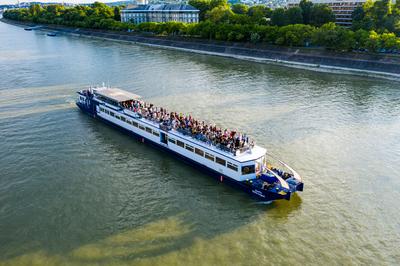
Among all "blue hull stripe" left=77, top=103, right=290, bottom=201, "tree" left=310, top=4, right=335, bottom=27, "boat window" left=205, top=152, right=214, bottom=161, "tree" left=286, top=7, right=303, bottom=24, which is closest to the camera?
"blue hull stripe" left=77, top=103, right=290, bottom=201

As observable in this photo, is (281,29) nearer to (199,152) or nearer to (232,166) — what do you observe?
(199,152)

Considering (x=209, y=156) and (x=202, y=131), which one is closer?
(x=209, y=156)

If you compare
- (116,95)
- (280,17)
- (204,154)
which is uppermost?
(280,17)

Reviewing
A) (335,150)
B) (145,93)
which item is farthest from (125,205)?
(145,93)

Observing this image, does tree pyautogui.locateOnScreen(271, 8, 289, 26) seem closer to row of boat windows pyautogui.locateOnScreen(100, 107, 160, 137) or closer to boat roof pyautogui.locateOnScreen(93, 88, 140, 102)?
boat roof pyautogui.locateOnScreen(93, 88, 140, 102)

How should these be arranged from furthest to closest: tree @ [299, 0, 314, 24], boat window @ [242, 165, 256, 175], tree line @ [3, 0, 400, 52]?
tree @ [299, 0, 314, 24]
tree line @ [3, 0, 400, 52]
boat window @ [242, 165, 256, 175]

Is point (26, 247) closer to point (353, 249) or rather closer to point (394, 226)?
point (353, 249)

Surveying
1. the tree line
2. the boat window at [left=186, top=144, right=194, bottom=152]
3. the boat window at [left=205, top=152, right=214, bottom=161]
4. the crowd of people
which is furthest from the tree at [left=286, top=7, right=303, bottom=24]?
the boat window at [left=205, top=152, right=214, bottom=161]

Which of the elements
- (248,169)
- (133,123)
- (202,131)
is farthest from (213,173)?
(133,123)
